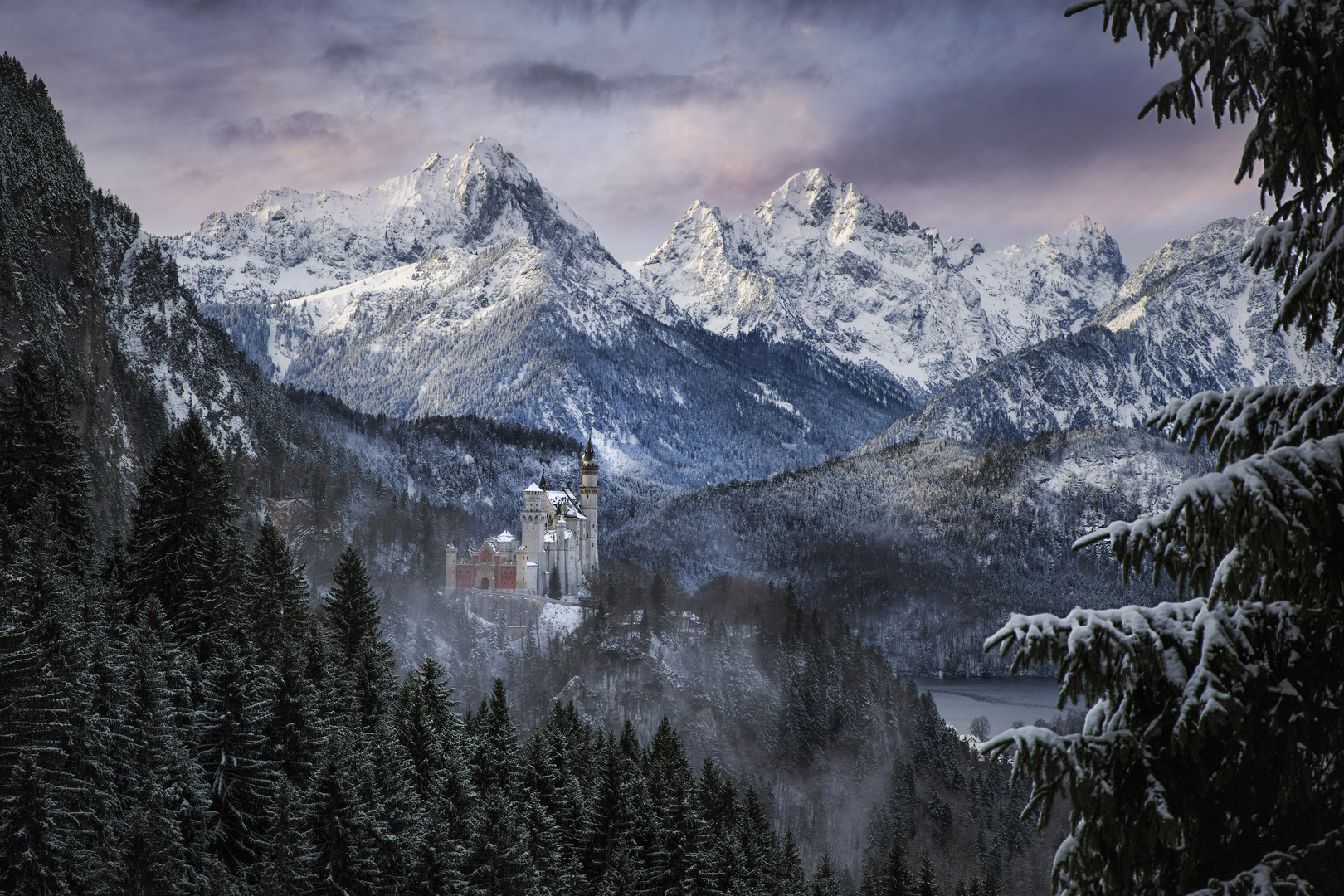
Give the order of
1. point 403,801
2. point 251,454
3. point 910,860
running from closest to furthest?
point 403,801, point 910,860, point 251,454

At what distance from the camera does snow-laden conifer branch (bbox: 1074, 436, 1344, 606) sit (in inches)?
275

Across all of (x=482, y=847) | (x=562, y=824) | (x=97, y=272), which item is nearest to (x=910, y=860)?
(x=562, y=824)

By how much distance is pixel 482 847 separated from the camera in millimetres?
41469

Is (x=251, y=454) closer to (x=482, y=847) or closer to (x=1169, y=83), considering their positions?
(x=482, y=847)

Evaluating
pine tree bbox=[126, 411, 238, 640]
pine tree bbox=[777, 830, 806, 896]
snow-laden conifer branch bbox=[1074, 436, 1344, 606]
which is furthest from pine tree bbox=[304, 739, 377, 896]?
snow-laden conifer branch bbox=[1074, 436, 1344, 606]

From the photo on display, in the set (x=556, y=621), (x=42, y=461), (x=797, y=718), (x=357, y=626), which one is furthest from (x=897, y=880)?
(x=797, y=718)

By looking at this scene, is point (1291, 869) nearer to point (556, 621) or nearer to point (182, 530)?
point (182, 530)

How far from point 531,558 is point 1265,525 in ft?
479

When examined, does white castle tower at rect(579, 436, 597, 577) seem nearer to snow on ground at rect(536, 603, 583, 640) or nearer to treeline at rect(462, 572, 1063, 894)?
treeline at rect(462, 572, 1063, 894)

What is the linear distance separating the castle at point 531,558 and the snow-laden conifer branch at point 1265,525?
467ft

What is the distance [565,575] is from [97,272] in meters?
75.3

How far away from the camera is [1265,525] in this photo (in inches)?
276

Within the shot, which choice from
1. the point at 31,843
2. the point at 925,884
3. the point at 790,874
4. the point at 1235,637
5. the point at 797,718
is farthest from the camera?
the point at 797,718

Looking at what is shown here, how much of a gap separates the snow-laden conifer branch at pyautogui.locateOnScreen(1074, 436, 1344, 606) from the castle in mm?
142321
